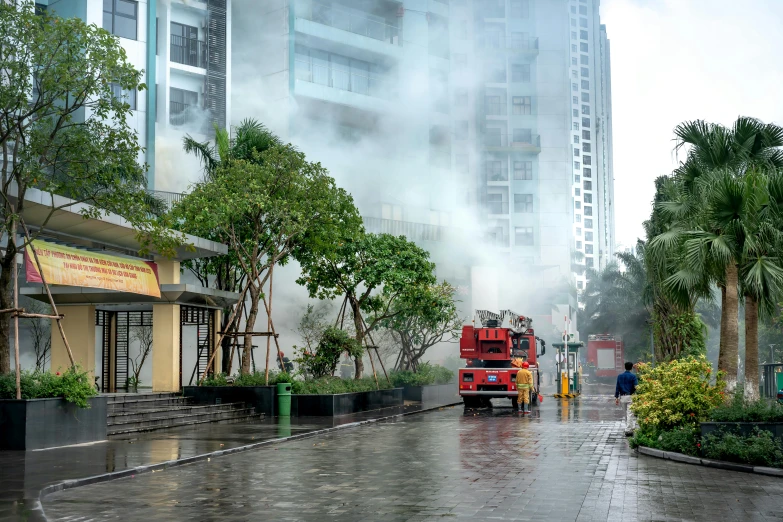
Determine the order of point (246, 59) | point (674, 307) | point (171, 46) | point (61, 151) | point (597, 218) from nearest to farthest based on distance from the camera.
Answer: point (61, 151)
point (674, 307)
point (171, 46)
point (246, 59)
point (597, 218)

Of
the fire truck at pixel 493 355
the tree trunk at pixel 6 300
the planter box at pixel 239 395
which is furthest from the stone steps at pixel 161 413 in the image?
the fire truck at pixel 493 355

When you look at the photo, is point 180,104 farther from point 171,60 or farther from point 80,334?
point 80,334

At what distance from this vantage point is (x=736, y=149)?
56.7 ft

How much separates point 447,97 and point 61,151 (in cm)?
5326

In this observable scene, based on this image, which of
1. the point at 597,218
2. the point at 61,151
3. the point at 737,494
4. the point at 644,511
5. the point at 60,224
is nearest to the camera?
the point at 644,511

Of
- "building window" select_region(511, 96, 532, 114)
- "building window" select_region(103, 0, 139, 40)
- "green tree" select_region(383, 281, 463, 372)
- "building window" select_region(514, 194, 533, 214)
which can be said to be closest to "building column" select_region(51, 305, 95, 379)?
"green tree" select_region(383, 281, 463, 372)

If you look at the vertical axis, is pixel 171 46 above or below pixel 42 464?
above

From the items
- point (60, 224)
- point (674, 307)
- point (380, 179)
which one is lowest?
point (674, 307)

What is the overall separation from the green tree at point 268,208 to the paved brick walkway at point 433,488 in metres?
9.77

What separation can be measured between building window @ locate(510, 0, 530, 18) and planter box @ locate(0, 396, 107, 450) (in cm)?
9694

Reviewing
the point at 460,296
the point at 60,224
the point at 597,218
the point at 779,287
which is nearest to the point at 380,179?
the point at 460,296

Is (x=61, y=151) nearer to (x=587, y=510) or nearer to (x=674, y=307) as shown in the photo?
(x=587, y=510)

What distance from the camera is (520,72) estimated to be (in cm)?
10575

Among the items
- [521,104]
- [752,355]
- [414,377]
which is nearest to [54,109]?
[752,355]
